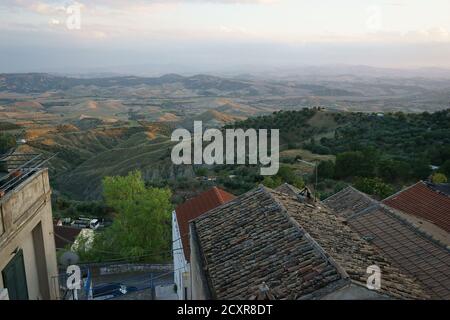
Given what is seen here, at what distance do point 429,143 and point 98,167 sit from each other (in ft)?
144

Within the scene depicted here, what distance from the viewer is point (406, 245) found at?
1082 centimetres

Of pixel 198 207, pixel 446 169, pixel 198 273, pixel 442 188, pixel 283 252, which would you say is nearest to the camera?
pixel 283 252

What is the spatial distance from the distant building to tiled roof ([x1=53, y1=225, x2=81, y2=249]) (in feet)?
28.5

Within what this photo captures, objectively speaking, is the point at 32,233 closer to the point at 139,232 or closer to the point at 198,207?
the point at 198,207

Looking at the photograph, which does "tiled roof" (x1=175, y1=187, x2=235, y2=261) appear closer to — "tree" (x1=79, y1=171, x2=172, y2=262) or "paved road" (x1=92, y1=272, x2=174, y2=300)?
"tree" (x1=79, y1=171, x2=172, y2=262)

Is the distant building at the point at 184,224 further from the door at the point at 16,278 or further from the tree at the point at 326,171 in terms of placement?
the tree at the point at 326,171

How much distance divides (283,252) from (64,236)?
20268 millimetres

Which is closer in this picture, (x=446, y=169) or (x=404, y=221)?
(x=404, y=221)

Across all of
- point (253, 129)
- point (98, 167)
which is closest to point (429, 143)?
point (253, 129)

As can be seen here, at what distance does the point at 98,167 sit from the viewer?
6044 cm

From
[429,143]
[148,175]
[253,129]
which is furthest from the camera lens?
[253,129]

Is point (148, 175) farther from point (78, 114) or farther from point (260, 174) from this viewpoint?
point (78, 114)

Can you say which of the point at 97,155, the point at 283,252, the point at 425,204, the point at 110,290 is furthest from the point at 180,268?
the point at 97,155

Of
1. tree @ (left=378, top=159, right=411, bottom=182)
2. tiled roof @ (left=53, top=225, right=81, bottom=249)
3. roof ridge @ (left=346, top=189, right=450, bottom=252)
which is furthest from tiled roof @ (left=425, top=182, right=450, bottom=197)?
tiled roof @ (left=53, top=225, right=81, bottom=249)
